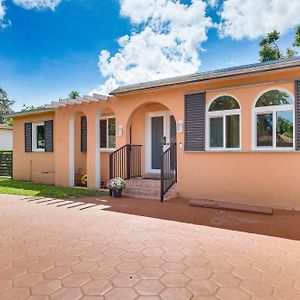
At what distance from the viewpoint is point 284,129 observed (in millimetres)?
7051

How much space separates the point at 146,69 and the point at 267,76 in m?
12.6

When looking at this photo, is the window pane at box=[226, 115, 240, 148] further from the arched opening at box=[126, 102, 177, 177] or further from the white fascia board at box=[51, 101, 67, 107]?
the white fascia board at box=[51, 101, 67, 107]

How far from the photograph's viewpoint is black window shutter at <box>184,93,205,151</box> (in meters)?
8.19

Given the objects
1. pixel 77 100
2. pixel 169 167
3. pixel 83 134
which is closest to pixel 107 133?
pixel 83 134

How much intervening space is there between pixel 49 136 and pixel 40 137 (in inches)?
54.8

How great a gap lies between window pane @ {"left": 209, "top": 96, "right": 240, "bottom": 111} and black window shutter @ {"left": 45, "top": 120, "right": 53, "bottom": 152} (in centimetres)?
833

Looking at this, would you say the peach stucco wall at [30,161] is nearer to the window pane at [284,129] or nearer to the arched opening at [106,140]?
the arched opening at [106,140]

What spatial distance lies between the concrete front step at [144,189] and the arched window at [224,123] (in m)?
2.06

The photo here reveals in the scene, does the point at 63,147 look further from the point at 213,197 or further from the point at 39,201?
the point at 213,197

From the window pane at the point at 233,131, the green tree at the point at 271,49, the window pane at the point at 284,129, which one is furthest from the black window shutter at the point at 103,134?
the green tree at the point at 271,49

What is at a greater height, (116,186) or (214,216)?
(116,186)

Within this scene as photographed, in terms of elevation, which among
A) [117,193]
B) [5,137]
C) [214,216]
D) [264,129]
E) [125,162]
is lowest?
[214,216]

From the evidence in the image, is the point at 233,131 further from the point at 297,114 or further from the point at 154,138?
the point at 154,138

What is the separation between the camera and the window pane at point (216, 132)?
26.4 ft
